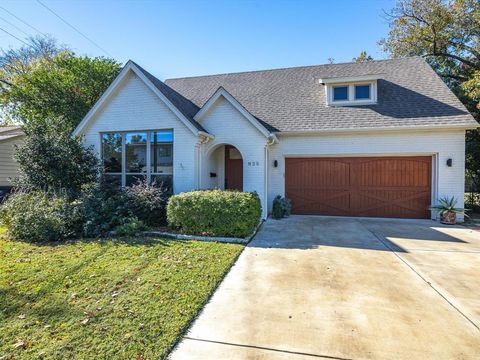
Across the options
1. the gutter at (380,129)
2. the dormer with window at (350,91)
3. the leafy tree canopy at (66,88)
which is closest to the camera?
the gutter at (380,129)

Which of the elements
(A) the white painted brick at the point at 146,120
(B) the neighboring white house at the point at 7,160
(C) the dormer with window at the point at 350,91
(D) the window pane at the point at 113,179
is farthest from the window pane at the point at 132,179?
(B) the neighboring white house at the point at 7,160

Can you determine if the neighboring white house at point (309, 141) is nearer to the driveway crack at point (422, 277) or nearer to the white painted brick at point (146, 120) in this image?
the white painted brick at point (146, 120)

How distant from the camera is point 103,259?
5.61 metres

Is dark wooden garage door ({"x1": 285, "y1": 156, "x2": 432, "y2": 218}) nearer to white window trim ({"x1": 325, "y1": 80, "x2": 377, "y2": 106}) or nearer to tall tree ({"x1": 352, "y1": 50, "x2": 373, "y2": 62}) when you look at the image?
white window trim ({"x1": 325, "y1": 80, "x2": 377, "y2": 106})

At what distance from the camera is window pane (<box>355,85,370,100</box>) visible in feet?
38.0

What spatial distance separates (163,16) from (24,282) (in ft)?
39.2

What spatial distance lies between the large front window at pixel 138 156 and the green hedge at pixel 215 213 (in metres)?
2.58

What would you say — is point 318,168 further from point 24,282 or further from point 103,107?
point 24,282

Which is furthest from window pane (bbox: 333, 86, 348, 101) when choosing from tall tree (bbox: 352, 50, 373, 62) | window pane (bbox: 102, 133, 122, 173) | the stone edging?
tall tree (bbox: 352, 50, 373, 62)

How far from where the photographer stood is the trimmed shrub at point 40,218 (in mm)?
7230

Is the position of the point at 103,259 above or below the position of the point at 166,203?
below

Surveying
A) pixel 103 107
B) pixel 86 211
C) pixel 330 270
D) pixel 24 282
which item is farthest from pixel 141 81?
pixel 330 270

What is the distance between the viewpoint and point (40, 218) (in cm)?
735

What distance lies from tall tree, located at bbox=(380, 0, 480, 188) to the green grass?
53.3ft
